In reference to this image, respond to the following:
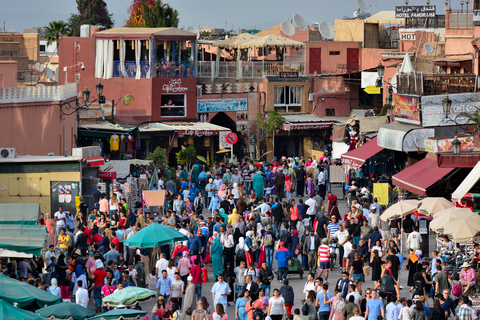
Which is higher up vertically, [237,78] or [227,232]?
[237,78]

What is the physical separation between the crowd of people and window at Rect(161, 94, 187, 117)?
15.9 meters

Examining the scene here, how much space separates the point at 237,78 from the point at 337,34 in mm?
9353

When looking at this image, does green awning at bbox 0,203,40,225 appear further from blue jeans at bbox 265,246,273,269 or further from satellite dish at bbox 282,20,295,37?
satellite dish at bbox 282,20,295,37

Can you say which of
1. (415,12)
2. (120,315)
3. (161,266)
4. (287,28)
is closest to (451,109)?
(161,266)

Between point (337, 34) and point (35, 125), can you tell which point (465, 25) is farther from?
point (35, 125)

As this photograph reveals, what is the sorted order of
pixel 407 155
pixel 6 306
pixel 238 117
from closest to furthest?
1. pixel 6 306
2. pixel 407 155
3. pixel 238 117

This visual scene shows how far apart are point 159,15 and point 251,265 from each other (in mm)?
35989

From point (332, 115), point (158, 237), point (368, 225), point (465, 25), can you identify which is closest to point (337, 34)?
point (332, 115)

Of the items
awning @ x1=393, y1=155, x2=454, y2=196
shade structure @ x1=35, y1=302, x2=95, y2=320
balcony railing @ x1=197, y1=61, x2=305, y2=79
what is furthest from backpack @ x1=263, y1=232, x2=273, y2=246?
balcony railing @ x1=197, y1=61, x2=305, y2=79

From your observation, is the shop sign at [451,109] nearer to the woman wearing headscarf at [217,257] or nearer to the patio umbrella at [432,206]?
the patio umbrella at [432,206]

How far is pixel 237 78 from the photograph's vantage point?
4572 cm

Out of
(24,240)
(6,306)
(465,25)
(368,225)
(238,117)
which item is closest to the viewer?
(6,306)

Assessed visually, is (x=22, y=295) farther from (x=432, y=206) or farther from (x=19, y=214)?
(x=432, y=206)

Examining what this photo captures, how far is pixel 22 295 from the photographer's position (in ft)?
51.6
